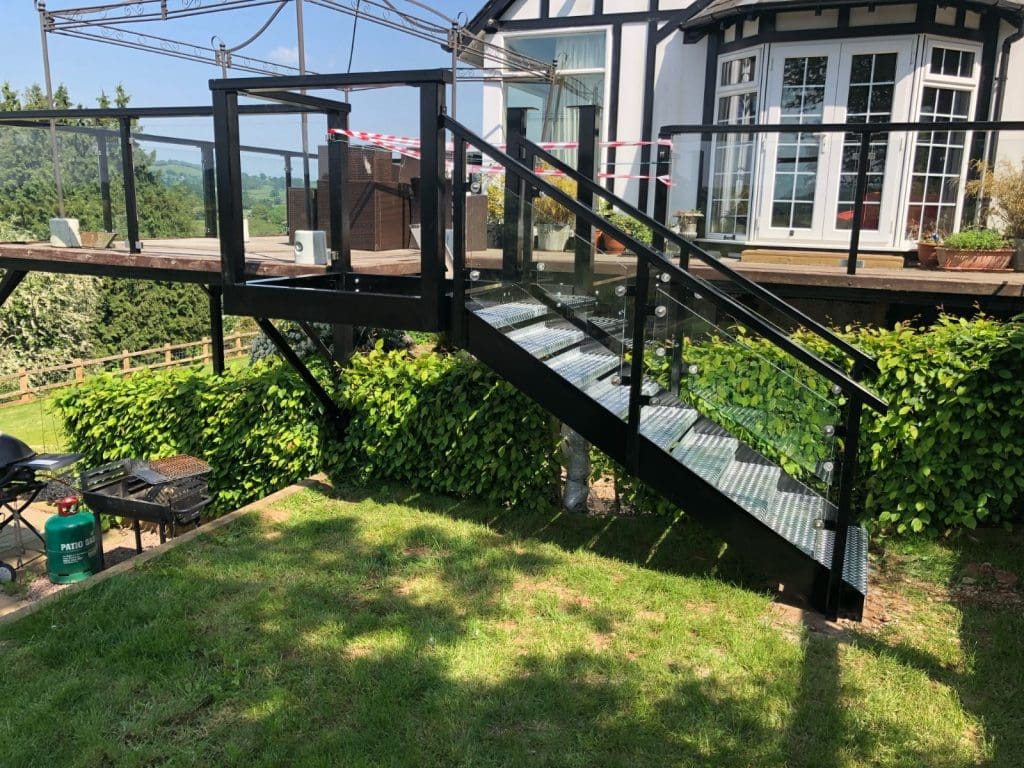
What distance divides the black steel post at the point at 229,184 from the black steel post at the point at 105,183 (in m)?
2.57

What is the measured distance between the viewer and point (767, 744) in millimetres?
2980

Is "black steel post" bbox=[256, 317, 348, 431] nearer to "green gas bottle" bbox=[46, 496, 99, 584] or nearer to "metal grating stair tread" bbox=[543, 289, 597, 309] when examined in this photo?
"green gas bottle" bbox=[46, 496, 99, 584]

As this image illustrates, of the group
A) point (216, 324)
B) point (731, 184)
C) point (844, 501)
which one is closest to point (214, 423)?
point (216, 324)

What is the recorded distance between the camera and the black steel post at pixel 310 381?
227 inches

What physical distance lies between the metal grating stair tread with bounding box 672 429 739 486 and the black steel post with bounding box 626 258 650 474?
238 millimetres

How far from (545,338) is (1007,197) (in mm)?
4931

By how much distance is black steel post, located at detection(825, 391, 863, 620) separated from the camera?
151 inches

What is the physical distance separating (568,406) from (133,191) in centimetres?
460

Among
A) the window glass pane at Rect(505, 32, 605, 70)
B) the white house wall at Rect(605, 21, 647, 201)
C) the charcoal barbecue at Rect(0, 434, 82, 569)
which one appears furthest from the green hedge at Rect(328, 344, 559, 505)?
the window glass pane at Rect(505, 32, 605, 70)

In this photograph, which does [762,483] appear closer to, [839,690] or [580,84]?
[839,690]

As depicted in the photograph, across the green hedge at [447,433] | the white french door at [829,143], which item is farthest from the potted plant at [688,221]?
the green hedge at [447,433]

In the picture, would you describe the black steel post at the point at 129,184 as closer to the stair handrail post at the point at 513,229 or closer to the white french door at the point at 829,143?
the stair handrail post at the point at 513,229

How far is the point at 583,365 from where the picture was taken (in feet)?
15.2

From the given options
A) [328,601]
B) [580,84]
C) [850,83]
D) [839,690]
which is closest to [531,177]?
[328,601]
